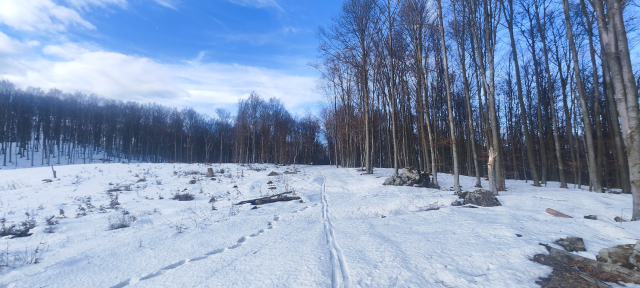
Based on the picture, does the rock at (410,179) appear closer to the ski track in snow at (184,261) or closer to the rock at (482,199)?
the rock at (482,199)

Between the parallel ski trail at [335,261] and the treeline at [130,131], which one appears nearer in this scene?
the parallel ski trail at [335,261]

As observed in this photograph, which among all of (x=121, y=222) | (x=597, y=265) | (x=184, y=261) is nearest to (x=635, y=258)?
(x=597, y=265)

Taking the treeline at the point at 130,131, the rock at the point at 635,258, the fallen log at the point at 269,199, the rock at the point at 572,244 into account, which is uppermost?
the treeline at the point at 130,131

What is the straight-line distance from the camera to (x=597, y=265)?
11.0 ft

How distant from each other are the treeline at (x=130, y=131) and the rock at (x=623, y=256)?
43831 millimetres

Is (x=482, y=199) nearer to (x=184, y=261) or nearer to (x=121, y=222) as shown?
(x=184, y=261)

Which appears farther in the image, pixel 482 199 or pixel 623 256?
pixel 482 199

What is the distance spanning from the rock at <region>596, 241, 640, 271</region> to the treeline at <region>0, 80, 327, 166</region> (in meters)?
43.8

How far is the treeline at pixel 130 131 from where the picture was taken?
162 feet

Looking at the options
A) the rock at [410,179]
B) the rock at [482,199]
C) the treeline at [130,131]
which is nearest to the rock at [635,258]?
the rock at [482,199]

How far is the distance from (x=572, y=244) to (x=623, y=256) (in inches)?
31.0

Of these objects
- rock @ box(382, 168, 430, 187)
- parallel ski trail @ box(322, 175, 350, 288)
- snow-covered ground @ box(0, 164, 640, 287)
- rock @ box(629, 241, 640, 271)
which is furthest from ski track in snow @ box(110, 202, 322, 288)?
rock @ box(382, 168, 430, 187)

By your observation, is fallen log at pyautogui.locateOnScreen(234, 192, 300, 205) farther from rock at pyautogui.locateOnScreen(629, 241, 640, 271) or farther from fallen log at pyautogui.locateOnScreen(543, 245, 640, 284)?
rock at pyautogui.locateOnScreen(629, 241, 640, 271)

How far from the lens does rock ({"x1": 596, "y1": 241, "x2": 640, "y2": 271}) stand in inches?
124
